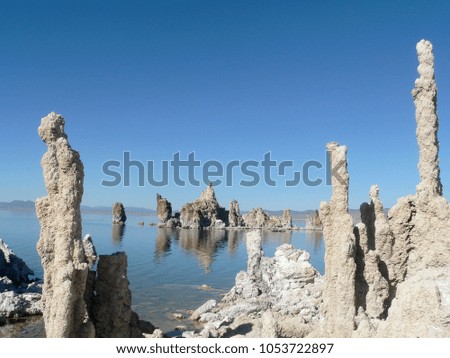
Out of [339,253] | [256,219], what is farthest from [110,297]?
[256,219]

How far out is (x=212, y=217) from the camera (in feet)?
471

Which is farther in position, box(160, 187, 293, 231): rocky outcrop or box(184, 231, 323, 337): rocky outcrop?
box(160, 187, 293, 231): rocky outcrop

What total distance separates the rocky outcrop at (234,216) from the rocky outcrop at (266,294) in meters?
113

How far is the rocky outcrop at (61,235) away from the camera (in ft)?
44.4

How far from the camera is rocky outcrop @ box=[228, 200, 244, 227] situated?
485 ft

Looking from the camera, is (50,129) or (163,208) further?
(163,208)

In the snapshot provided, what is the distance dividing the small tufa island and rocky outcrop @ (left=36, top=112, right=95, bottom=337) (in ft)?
396

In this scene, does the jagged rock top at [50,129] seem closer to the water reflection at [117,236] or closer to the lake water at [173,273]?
the lake water at [173,273]

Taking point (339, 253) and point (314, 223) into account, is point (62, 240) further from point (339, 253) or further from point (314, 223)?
point (314, 223)

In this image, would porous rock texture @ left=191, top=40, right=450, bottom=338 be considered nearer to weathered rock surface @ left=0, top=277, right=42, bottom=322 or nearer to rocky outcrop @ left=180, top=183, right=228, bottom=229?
weathered rock surface @ left=0, top=277, right=42, bottom=322

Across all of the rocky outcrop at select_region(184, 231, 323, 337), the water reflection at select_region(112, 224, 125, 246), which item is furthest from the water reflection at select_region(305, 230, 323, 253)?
the rocky outcrop at select_region(184, 231, 323, 337)

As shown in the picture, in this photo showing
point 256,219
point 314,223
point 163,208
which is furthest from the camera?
point 314,223

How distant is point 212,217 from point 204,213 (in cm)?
354
